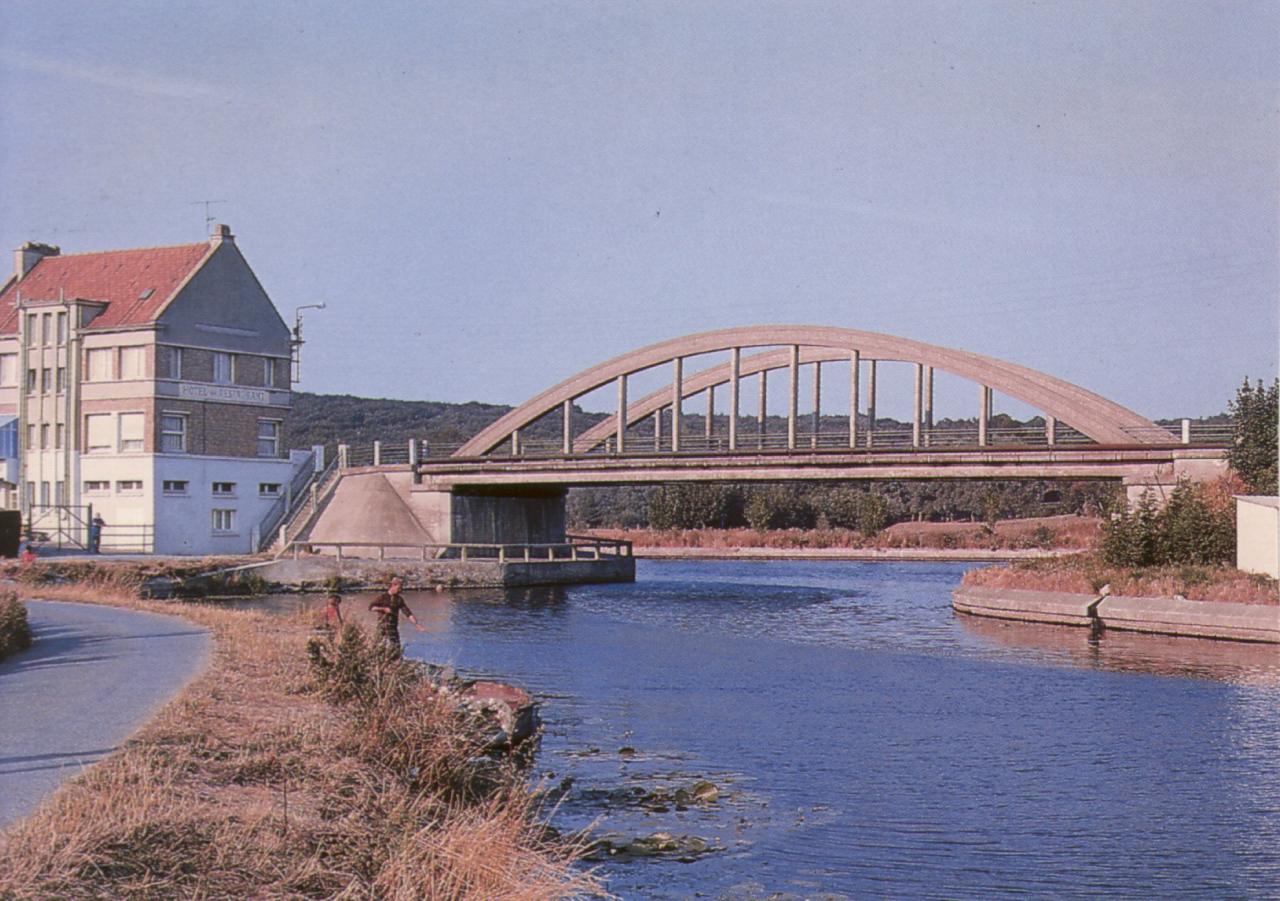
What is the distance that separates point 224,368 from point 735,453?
22894mm

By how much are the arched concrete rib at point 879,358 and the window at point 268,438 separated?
28.4 feet

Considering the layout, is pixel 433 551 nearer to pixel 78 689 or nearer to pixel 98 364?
pixel 98 364

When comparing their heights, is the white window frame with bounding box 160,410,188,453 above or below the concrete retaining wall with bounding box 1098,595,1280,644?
above

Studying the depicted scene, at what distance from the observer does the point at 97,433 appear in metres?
65.8

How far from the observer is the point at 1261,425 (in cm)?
4844

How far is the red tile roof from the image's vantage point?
66.9 metres

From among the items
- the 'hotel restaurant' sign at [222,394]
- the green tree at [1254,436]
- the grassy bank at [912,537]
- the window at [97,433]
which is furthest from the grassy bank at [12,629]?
the grassy bank at [912,537]

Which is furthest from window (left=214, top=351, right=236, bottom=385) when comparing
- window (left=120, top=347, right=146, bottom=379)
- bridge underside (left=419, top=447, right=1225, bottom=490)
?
bridge underside (left=419, top=447, right=1225, bottom=490)

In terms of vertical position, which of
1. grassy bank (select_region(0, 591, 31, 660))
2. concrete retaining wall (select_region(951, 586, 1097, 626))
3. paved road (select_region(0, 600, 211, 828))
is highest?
grassy bank (select_region(0, 591, 31, 660))

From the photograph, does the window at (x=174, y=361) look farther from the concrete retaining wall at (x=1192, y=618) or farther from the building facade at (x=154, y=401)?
the concrete retaining wall at (x=1192, y=618)

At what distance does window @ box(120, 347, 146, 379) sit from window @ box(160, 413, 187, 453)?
2132 millimetres

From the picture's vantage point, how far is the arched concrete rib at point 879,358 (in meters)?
61.2

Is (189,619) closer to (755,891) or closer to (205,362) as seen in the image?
(755,891)

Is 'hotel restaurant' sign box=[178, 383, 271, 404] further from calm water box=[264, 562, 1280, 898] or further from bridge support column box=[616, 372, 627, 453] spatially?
calm water box=[264, 562, 1280, 898]
